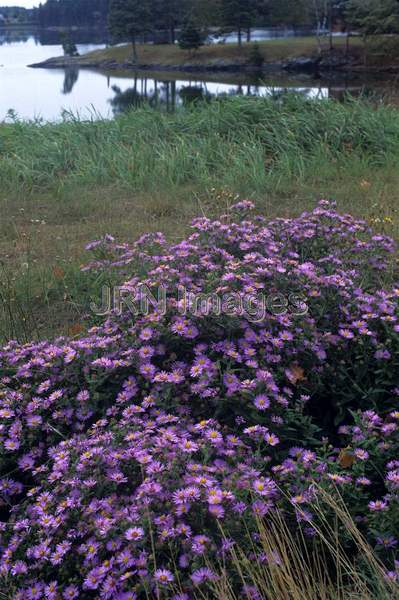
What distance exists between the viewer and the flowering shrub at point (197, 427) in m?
1.50

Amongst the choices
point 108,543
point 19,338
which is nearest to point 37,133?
point 19,338

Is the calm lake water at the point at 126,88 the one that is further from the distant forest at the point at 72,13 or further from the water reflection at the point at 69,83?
the distant forest at the point at 72,13

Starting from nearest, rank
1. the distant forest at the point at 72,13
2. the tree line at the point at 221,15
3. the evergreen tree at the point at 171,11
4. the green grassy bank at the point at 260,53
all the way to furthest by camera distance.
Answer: the green grassy bank at the point at 260,53, the tree line at the point at 221,15, the evergreen tree at the point at 171,11, the distant forest at the point at 72,13

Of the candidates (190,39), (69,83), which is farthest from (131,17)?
(69,83)

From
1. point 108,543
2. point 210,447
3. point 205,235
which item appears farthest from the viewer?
point 205,235

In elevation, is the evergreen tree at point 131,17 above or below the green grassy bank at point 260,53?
above

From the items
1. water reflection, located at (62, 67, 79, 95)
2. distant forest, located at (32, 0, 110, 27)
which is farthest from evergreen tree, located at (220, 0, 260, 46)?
distant forest, located at (32, 0, 110, 27)

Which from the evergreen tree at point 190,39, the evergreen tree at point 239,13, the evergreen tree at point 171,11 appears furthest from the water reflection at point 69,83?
the evergreen tree at point 171,11

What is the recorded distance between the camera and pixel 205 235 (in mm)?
2926

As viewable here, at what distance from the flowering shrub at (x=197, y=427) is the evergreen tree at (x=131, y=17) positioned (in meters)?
59.0

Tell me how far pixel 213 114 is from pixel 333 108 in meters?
1.42

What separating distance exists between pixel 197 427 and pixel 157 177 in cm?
472

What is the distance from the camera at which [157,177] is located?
620 cm

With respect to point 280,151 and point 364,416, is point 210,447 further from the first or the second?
point 280,151
